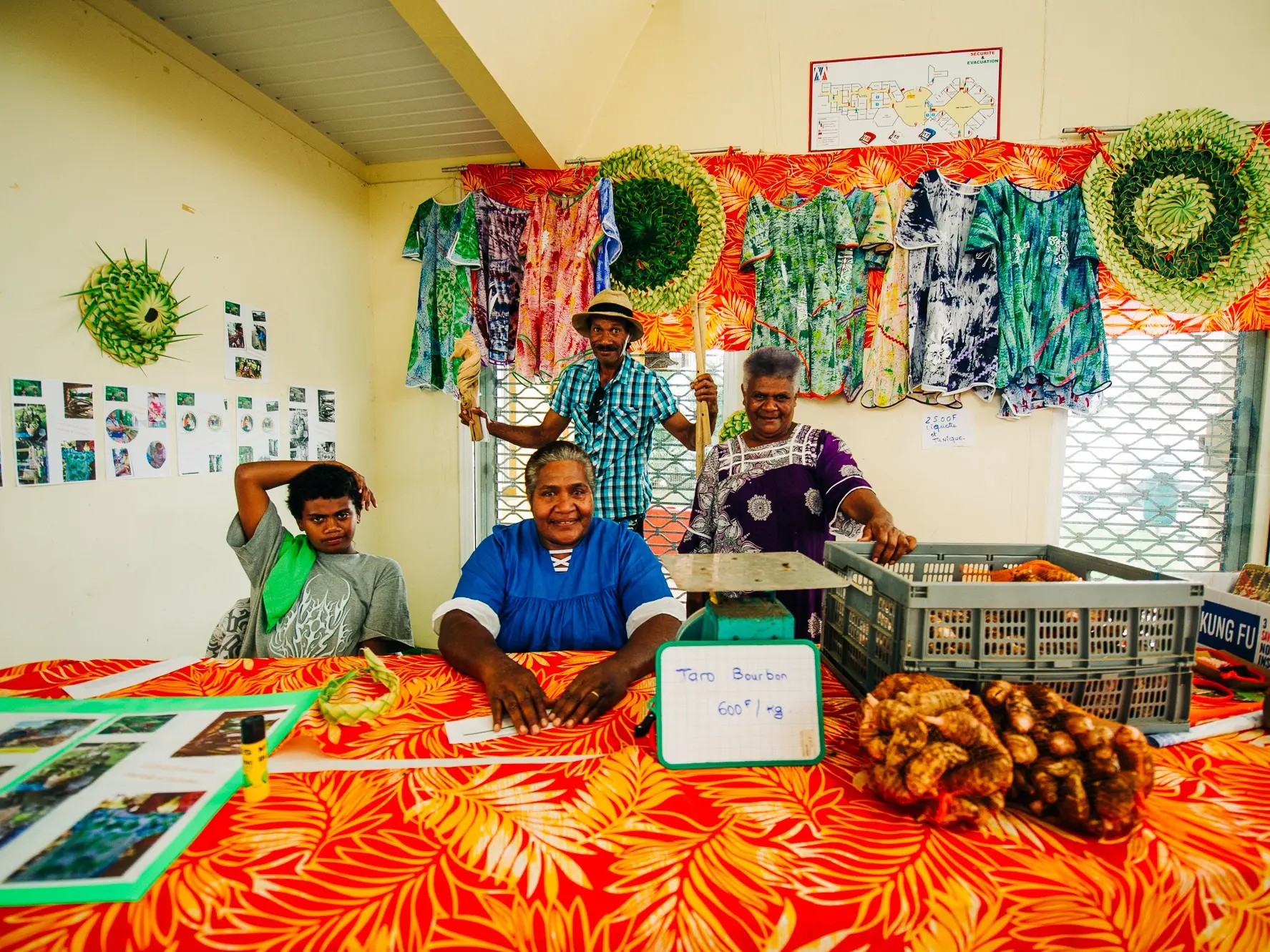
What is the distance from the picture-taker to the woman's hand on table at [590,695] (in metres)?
1.12

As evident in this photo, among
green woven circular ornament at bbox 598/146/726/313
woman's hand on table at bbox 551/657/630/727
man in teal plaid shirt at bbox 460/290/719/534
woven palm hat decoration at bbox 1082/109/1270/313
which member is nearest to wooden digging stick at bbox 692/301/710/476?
man in teal plaid shirt at bbox 460/290/719/534

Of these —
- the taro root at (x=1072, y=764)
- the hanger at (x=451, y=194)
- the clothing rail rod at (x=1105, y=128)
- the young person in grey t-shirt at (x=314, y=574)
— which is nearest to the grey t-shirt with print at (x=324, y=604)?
the young person in grey t-shirt at (x=314, y=574)

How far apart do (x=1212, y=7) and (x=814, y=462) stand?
11.8 feet

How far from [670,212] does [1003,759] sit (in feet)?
10.4

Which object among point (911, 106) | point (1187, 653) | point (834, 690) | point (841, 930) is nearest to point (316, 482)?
point (834, 690)

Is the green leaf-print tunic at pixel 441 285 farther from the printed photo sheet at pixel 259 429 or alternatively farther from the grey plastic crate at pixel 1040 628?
the grey plastic crate at pixel 1040 628

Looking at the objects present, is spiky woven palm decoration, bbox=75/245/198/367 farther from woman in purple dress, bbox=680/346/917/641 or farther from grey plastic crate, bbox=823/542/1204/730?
grey plastic crate, bbox=823/542/1204/730

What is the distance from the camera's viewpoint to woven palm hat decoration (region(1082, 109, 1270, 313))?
3.10m

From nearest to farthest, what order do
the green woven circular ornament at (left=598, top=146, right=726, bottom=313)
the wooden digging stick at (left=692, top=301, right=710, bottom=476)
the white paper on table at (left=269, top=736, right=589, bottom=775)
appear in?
the white paper on table at (left=269, top=736, right=589, bottom=775)
the wooden digging stick at (left=692, top=301, right=710, bottom=476)
the green woven circular ornament at (left=598, top=146, right=726, bottom=313)

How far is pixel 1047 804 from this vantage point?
825mm

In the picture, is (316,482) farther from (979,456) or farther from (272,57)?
(979,456)

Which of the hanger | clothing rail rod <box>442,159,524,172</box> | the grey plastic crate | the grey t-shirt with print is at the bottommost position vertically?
the grey t-shirt with print

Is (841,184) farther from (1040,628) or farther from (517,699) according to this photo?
(517,699)

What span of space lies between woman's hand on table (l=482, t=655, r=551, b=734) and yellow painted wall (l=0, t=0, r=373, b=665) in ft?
6.36
